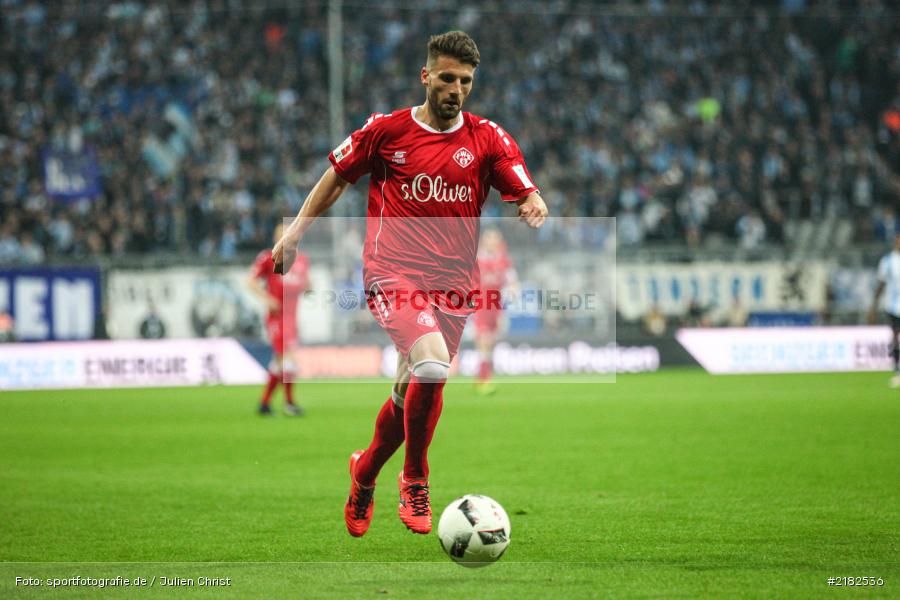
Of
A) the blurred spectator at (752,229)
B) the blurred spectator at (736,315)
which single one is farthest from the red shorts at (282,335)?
the blurred spectator at (752,229)

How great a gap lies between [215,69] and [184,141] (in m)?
2.46

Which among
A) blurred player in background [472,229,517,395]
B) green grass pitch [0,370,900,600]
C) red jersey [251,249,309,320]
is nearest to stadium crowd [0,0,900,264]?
blurred player in background [472,229,517,395]

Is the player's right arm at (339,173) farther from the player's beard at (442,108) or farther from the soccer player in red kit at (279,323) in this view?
the soccer player in red kit at (279,323)

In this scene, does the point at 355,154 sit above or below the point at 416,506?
above

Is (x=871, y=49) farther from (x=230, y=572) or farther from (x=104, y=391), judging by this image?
(x=230, y=572)

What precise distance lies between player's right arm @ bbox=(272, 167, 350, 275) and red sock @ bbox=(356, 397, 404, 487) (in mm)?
996

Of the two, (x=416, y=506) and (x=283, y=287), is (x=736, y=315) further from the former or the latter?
(x=416, y=506)

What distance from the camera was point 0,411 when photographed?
17203 millimetres

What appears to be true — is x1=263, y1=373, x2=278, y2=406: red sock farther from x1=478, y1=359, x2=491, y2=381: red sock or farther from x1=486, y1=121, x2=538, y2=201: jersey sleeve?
x1=486, y1=121, x2=538, y2=201: jersey sleeve

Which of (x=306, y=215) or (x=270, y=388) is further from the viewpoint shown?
(x=270, y=388)

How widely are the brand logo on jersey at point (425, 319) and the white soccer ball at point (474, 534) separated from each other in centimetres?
97

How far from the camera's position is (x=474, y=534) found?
5.96 meters

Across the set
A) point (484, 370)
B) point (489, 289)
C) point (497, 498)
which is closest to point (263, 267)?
point (489, 289)

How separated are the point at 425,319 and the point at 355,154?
0.98 meters
